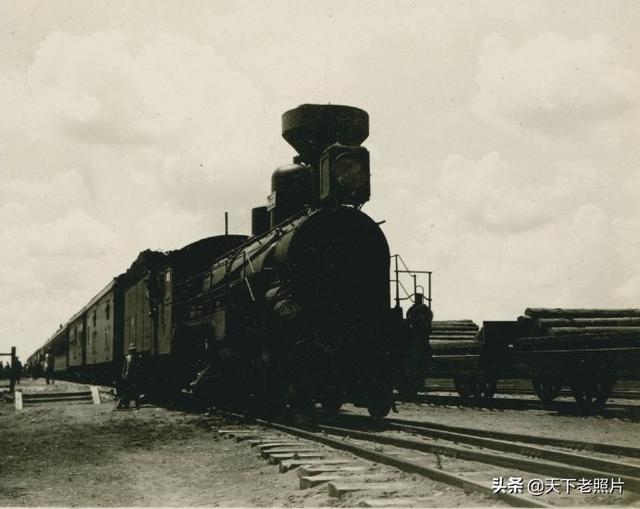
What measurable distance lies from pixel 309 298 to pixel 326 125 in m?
3.33

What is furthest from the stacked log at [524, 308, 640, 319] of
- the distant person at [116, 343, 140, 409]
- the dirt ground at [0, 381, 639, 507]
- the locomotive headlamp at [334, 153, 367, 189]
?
the distant person at [116, 343, 140, 409]

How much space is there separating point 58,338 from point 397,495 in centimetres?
3597

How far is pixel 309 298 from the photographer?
437 inches

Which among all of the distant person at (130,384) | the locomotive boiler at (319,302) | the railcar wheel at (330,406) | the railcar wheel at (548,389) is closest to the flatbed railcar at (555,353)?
the railcar wheel at (548,389)

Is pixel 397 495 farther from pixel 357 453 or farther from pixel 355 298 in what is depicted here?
pixel 355 298

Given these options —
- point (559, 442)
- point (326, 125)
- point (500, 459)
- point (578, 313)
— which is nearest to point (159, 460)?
point (500, 459)

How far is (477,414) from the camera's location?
13586 mm

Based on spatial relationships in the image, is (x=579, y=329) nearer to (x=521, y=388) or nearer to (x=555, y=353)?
(x=555, y=353)

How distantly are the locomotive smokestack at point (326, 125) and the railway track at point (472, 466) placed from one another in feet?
17.2

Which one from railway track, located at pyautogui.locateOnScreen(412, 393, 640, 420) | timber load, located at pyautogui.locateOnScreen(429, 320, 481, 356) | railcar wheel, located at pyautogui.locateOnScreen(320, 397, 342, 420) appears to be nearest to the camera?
railcar wheel, located at pyautogui.locateOnScreen(320, 397, 342, 420)

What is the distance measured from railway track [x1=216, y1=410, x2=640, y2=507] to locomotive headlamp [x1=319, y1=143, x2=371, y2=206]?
12.0 ft

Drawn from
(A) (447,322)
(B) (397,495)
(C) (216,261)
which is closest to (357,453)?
(B) (397,495)

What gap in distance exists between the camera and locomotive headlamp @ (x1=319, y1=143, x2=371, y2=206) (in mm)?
11211

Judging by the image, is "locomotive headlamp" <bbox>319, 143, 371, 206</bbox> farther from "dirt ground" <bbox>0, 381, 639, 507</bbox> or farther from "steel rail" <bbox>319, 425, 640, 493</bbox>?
"dirt ground" <bbox>0, 381, 639, 507</bbox>
